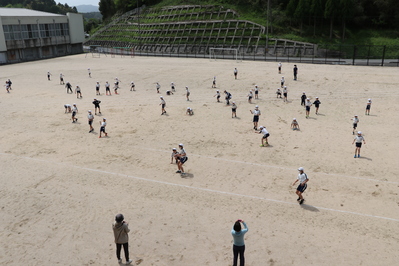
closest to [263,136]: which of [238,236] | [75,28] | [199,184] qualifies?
[199,184]

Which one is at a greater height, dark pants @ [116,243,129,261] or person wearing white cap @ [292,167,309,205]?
person wearing white cap @ [292,167,309,205]

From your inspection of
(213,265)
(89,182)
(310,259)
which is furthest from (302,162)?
(89,182)

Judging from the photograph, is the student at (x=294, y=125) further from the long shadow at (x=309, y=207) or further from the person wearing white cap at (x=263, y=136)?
the long shadow at (x=309, y=207)

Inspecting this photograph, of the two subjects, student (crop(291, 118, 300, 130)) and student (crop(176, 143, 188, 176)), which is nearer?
student (crop(176, 143, 188, 176))

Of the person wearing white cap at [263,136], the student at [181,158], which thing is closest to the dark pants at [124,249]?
the student at [181,158]

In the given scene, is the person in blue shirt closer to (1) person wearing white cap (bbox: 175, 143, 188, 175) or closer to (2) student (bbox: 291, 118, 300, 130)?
(1) person wearing white cap (bbox: 175, 143, 188, 175)

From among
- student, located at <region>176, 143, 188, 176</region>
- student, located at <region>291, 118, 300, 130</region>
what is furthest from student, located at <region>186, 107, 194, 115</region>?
student, located at <region>176, 143, 188, 176</region>

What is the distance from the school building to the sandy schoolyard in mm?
37315

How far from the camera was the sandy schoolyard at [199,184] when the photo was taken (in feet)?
34.8

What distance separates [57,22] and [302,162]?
218 ft

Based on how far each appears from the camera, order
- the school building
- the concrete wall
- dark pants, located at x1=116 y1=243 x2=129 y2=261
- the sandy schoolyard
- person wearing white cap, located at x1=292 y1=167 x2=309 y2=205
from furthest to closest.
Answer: the concrete wall
the school building
person wearing white cap, located at x1=292 y1=167 x2=309 y2=205
the sandy schoolyard
dark pants, located at x1=116 y1=243 x2=129 y2=261

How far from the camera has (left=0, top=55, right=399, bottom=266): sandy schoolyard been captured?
10.6m

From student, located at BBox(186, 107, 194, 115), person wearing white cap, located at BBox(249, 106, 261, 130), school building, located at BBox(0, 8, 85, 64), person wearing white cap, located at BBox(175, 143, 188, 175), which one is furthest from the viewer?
school building, located at BBox(0, 8, 85, 64)

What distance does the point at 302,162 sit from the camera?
16.8 metres
